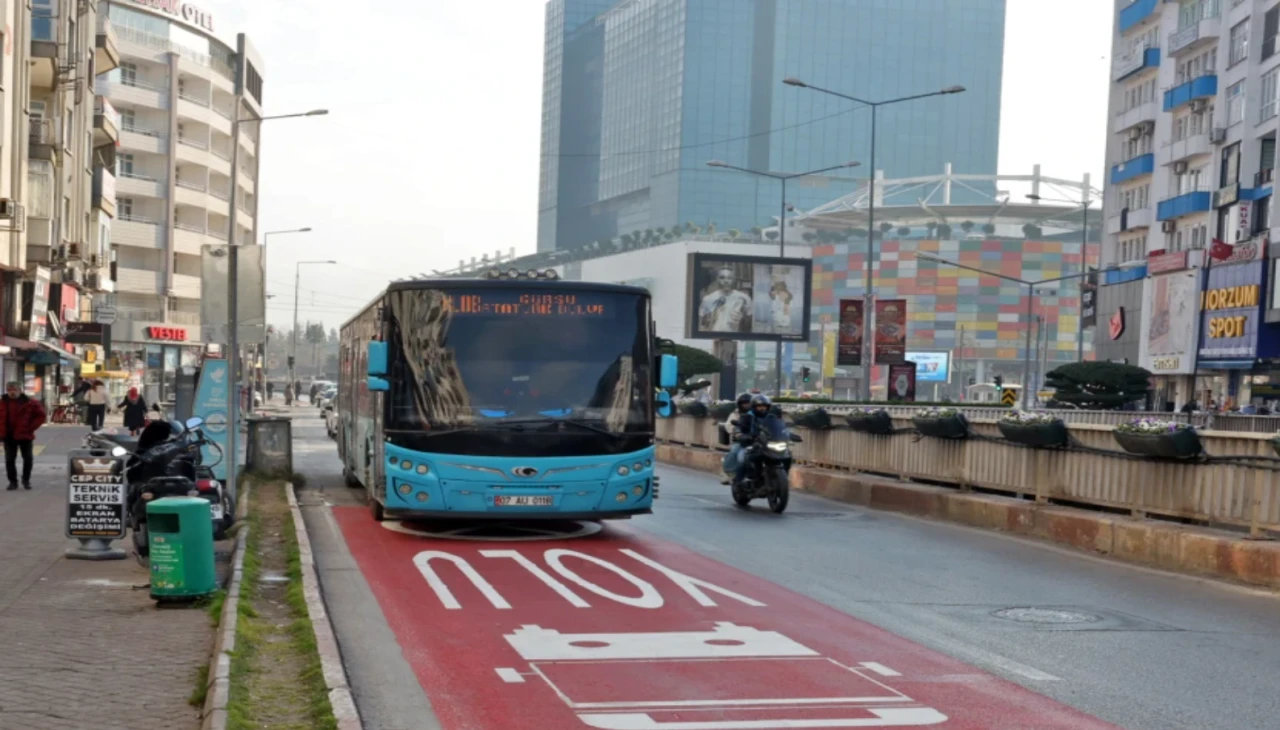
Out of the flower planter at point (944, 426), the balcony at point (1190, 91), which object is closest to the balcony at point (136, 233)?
the balcony at point (1190, 91)

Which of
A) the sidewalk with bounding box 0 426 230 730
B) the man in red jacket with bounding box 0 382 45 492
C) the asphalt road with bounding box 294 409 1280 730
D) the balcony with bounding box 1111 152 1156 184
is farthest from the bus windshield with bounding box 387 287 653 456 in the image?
the balcony with bounding box 1111 152 1156 184

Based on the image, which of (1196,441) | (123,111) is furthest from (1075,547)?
(123,111)

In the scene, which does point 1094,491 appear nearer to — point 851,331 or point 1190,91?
point 851,331

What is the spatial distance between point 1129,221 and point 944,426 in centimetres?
6133

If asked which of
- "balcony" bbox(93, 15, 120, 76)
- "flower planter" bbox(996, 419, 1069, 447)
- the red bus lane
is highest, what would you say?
"balcony" bbox(93, 15, 120, 76)

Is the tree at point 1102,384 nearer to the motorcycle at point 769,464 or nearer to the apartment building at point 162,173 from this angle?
the motorcycle at point 769,464

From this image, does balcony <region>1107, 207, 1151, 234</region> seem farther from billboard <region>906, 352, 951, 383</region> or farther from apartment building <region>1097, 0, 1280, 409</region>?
billboard <region>906, 352, 951, 383</region>

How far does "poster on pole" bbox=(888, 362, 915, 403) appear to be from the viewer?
180ft

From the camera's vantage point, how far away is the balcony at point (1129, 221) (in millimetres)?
76562

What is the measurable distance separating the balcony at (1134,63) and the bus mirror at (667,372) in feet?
216

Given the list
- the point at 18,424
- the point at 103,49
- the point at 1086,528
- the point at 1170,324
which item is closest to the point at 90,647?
the point at 1086,528

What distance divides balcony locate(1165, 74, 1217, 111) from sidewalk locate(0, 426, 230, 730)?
62.1 m

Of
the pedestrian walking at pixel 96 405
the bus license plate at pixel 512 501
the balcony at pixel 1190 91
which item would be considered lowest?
the pedestrian walking at pixel 96 405

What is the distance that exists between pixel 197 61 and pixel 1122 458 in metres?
81.9
